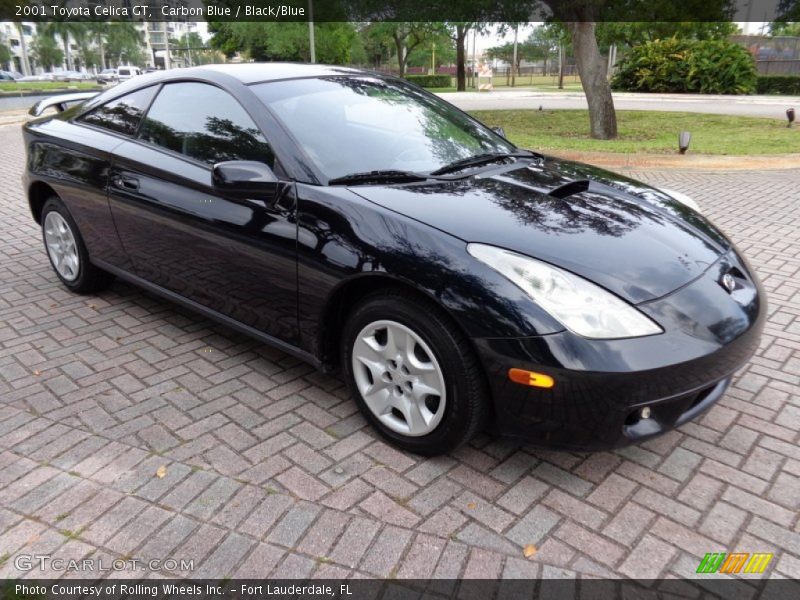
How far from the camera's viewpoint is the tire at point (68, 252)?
4.28m

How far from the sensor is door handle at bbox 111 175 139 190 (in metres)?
3.54

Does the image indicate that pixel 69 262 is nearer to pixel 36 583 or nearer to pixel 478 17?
pixel 36 583

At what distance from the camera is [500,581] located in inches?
80.0

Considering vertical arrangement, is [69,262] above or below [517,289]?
below

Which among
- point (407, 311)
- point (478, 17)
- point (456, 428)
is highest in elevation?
point (478, 17)

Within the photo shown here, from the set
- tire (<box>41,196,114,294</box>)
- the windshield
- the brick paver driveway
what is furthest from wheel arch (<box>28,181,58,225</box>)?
the windshield

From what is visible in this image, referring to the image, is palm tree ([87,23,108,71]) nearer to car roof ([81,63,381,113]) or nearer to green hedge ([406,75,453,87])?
green hedge ([406,75,453,87])

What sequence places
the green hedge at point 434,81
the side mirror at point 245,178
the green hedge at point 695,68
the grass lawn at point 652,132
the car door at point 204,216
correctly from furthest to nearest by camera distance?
the green hedge at point 434,81, the green hedge at point 695,68, the grass lawn at point 652,132, the car door at point 204,216, the side mirror at point 245,178

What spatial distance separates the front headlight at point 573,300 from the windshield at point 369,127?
3.03 feet

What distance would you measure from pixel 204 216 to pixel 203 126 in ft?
1.76

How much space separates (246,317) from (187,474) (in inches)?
34.2

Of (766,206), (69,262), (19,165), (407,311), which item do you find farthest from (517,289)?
(19,165)

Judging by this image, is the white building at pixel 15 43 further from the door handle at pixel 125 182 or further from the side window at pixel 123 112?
the door handle at pixel 125 182

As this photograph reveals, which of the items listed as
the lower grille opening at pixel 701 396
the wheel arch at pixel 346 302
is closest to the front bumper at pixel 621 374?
the lower grille opening at pixel 701 396
